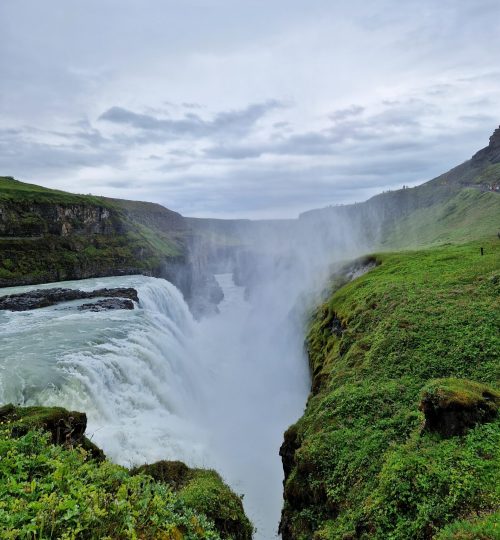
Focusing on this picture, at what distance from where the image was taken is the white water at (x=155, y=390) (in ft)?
67.7

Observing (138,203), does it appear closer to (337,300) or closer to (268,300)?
(268,300)

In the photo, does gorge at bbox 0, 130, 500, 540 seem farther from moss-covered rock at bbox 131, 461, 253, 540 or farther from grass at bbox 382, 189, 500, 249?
moss-covered rock at bbox 131, 461, 253, 540

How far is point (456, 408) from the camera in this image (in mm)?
11664

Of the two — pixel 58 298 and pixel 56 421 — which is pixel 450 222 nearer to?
pixel 58 298

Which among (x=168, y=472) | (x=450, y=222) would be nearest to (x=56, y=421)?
(x=168, y=472)

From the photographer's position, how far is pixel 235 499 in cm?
1227

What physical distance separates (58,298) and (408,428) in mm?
46985

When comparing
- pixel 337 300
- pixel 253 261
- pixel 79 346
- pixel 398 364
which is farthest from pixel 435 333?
pixel 253 261

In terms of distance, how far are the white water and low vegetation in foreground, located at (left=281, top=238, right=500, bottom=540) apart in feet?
26.5

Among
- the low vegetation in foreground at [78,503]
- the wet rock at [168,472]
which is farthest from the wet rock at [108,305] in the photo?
the low vegetation in foreground at [78,503]

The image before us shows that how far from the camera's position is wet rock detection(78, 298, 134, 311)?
4278 cm

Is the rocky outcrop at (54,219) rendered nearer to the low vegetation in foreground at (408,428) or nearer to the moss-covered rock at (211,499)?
the low vegetation in foreground at (408,428)

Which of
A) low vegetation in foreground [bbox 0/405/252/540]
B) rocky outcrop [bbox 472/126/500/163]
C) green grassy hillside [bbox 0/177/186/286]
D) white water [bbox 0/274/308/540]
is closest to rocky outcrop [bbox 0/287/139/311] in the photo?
white water [bbox 0/274/308/540]

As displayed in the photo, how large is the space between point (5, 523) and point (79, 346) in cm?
2374
